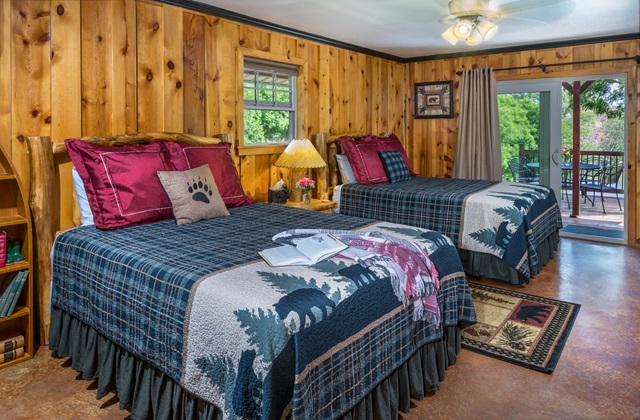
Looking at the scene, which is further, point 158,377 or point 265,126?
point 265,126

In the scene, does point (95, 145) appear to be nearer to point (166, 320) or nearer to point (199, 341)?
point (166, 320)

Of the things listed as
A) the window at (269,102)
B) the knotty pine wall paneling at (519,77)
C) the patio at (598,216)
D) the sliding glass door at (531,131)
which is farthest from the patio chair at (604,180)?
the window at (269,102)

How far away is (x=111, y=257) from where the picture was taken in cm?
207

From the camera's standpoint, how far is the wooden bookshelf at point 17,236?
8.05 ft

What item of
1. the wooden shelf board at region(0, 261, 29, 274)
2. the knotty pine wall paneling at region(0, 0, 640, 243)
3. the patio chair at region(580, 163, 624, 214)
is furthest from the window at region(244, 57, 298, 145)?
the patio chair at region(580, 163, 624, 214)

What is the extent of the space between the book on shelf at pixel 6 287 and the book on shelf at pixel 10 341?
205 mm

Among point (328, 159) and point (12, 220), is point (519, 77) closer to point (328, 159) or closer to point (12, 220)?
point (328, 159)

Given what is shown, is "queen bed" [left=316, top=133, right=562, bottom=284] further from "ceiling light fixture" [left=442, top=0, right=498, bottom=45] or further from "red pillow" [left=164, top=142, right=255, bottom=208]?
"red pillow" [left=164, top=142, right=255, bottom=208]

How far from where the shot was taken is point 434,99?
6.01 meters

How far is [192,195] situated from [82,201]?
638mm

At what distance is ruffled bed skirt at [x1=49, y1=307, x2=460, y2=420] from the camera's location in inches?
68.4

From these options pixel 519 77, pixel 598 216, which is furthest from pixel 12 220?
pixel 598 216

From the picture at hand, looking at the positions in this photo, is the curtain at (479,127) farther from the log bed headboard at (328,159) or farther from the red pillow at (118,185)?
the red pillow at (118,185)

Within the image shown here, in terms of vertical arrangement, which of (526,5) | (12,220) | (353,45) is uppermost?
(353,45)
